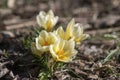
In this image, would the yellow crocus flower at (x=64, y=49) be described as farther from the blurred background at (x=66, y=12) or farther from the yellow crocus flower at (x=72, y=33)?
the blurred background at (x=66, y=12)

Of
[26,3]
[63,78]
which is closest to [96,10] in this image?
[26,3]

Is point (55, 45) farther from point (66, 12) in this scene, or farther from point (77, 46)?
point (66, 12)

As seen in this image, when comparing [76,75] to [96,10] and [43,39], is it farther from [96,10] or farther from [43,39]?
[96,10]

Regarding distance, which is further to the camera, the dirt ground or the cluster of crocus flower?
the dirt ground

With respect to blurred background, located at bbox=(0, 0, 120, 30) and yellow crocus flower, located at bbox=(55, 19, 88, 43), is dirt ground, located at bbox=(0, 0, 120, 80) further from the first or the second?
yellow crocus flower, located at bbox=(55, 19, 88, 43)

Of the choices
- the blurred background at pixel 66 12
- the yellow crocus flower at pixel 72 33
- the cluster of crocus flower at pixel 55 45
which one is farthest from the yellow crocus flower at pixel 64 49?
the blurred background at pixel 66 12

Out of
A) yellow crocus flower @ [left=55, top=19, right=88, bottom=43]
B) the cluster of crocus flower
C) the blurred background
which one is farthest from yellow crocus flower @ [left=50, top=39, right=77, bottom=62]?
the blurred background

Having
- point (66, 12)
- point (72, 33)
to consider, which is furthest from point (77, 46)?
point (66, 12)
